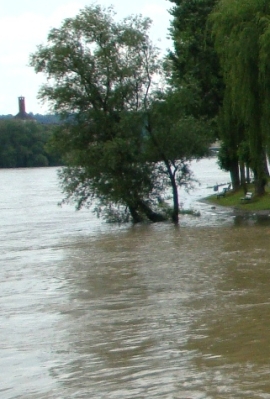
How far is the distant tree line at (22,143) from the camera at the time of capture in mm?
Answer: 136750

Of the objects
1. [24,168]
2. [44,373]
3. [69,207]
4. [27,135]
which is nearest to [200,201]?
[69,207]

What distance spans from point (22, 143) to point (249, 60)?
356ft

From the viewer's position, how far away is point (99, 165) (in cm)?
3812

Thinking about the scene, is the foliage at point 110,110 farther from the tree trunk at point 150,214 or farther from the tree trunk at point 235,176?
the tree trunk at point 235,176

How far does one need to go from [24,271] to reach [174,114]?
18076mm

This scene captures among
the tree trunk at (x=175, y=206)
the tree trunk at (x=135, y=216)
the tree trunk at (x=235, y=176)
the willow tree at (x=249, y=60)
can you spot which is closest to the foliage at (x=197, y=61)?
the tree trunk at (x=175, y=206)

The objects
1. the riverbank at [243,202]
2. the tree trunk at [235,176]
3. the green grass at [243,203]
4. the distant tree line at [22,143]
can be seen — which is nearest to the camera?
the riverbank at [243,202]

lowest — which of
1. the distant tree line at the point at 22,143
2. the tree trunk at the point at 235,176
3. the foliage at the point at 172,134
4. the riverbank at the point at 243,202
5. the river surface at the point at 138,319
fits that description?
the river surface at the point at 138,319

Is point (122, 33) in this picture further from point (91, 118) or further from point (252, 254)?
point (252, 254)

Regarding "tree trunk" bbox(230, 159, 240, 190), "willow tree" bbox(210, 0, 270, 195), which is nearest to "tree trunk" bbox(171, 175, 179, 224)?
"willow tree" bbox(210, 0, 270, 195)

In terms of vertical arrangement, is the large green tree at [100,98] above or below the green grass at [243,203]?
above

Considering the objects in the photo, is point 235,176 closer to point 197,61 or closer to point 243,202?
point 243,202

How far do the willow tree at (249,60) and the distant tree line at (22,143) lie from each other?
101m

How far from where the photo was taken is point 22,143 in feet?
452
